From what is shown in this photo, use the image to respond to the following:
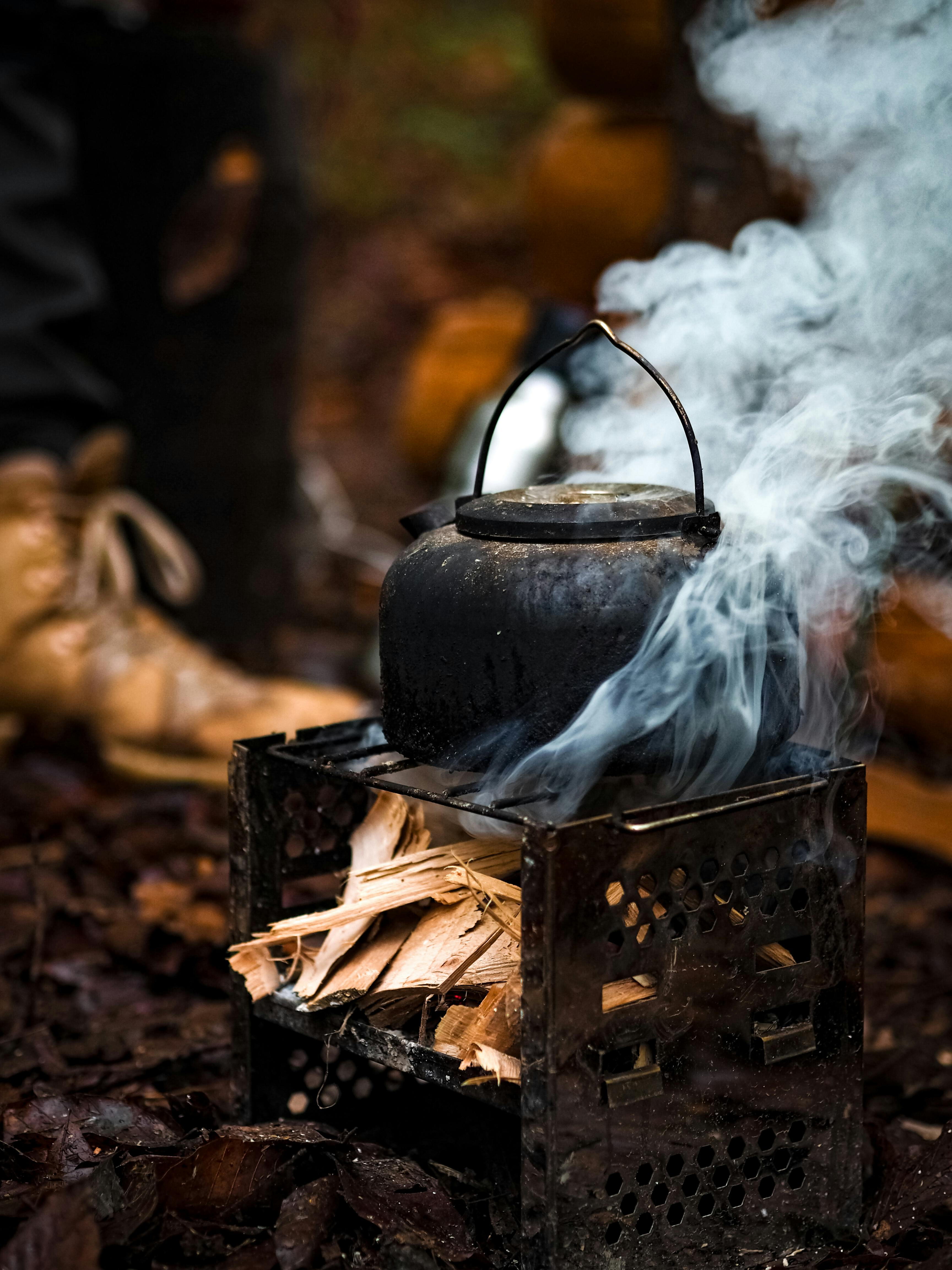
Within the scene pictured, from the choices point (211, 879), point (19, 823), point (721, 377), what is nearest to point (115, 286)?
point (19, 823)

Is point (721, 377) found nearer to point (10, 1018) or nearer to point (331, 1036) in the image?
point (331, 1036)

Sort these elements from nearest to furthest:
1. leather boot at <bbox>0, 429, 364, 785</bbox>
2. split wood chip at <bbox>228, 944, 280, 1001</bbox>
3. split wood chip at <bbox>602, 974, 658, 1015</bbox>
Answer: split wood chip at <bbox>602, 974, 658, 1015</bbox>
split wood chip at <bbox>228, 944, 280, 1001</bbox>
leather boot at <bbox>0, 429, 364, 785</bbox>

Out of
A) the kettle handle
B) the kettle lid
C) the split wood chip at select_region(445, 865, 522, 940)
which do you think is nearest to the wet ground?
the split wood chip at select_region(445, 865, 522, 940)

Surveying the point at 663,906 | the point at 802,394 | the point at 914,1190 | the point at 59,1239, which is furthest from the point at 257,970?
the point at 802,394

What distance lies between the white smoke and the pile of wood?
0.23 metres

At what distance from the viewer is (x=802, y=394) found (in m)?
2.60

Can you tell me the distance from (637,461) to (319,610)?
3874mm

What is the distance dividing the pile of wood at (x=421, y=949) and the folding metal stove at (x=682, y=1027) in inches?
1.5

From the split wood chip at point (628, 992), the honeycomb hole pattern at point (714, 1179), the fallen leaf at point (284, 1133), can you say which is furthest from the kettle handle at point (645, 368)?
the fallen leaf at point (284, 1133)

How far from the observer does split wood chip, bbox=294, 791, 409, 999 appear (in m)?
2.09

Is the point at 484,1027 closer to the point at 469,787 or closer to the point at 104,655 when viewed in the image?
the point at 469,787

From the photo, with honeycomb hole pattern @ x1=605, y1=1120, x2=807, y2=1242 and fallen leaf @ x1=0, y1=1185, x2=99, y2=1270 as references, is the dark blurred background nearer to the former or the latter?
honeycomb hole pattern @ x1=605, y1=1120, x2=807, y2=1242

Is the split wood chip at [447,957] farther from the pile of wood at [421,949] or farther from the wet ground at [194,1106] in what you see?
the wet ground at [194,1106]

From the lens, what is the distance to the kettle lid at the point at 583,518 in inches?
75.2
